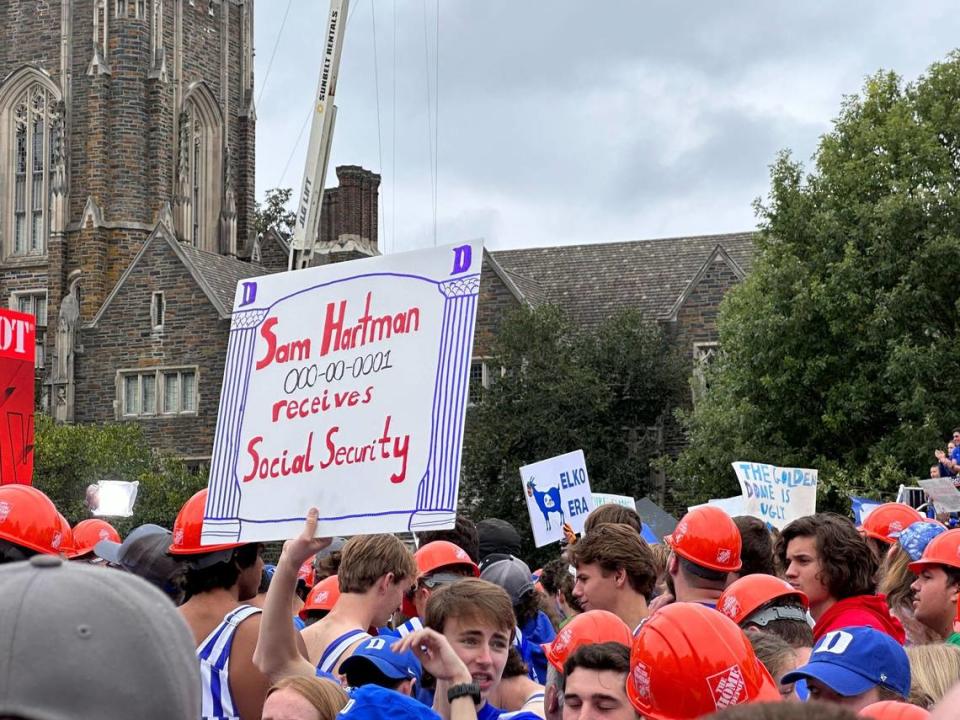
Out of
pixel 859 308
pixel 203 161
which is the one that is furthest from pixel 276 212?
pixel 859 308

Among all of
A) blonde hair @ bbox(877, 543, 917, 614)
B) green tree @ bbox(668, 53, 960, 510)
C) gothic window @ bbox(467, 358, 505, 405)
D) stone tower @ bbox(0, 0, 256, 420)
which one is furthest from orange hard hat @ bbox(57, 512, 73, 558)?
stone tower @ bbox(0, 0, 256, 420)

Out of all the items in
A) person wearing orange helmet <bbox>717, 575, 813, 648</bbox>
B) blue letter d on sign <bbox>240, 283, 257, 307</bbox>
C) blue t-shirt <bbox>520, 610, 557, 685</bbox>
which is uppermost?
blue letter d on sign <bbox>240, 283, 257, 307</bbox>

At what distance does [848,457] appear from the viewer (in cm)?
2928

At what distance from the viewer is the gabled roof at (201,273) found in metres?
47.1

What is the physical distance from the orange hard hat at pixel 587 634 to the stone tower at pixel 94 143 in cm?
4521

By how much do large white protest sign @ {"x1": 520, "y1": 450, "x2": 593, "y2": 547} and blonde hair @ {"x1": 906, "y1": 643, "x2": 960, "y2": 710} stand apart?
8967 millimetres

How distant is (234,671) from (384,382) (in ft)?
2.90

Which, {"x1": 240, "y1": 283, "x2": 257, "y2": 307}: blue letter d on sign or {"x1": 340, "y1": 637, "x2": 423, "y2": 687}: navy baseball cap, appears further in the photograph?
{"x1": 240, "y1": 283, "x2": 257, "y2": 307}: blue letter d on sign

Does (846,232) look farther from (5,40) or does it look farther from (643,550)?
(5,40)

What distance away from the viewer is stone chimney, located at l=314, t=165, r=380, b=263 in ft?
166

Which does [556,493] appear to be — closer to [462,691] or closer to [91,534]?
[91,534]

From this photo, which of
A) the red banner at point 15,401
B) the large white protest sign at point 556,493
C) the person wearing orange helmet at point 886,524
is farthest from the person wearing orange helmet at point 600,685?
the large white protest sign at point 556,493

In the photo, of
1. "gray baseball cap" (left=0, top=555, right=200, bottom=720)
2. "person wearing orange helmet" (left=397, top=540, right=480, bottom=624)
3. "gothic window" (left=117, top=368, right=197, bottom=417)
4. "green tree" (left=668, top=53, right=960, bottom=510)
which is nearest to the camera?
"gray baseball cap" (left=0, top=555, right=200, bottom=720)

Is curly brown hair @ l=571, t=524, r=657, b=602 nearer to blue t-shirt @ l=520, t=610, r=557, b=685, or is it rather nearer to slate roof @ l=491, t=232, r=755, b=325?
blue t-shirt @ l=520, t=610, r=557, b=685
